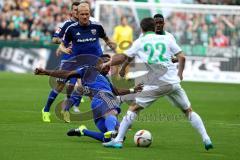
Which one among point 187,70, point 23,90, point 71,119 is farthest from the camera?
point 187,70

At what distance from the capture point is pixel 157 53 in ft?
42.8

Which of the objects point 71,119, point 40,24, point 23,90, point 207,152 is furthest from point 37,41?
point 207,152

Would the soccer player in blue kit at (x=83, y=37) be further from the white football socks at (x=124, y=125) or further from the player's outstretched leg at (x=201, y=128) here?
the player's outstretched leg at (x=201, y=128)

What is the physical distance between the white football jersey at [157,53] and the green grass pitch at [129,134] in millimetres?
1240

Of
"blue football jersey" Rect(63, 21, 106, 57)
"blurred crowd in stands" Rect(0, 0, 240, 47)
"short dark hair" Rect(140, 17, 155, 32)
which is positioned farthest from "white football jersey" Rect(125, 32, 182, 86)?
"blurred crowd in stands" Rect(0, 0, 240, 47)

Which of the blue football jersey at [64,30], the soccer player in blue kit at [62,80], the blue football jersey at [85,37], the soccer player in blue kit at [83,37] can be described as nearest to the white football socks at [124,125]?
the soccer player in blue kit at [83,37]

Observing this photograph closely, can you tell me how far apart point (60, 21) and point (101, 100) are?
24639mm

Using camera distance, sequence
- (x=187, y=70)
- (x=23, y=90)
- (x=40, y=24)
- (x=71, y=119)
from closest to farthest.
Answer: (x=71, y=119)
(x=23, y=90)
(x=187, y=70)
(x=40, y=24)

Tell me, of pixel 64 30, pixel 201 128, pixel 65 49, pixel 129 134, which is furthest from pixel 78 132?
pixel 64 30

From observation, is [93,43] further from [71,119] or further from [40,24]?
[40,24]

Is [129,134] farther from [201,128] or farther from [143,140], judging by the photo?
[201,128]

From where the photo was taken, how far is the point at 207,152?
12.9 m

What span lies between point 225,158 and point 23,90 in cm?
1523

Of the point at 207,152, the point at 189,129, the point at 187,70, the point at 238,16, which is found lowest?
the point at 187,70
